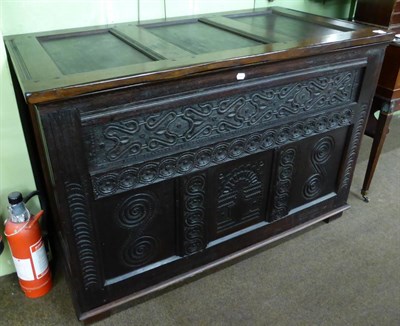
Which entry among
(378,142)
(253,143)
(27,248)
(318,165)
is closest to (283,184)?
(318,165)

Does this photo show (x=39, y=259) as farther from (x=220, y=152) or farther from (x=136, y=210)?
(x=220, y=152)

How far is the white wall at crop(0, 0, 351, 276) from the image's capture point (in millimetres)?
1348

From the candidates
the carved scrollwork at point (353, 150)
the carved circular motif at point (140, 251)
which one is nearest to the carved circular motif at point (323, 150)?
the carved scrollwork at point (353, 150)

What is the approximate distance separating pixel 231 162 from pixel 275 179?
9.7 inches

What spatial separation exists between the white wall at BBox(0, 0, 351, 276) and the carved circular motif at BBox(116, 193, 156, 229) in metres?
0.45

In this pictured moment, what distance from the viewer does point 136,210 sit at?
1.28 m

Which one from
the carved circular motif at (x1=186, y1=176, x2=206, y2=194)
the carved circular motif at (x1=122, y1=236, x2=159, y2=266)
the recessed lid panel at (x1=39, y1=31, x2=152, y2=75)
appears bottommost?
the carved circular motif at (x1=122, y1=236, x2=159, y2=266)

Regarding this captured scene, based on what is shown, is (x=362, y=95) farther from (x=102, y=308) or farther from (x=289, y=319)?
(x=102, y=308)

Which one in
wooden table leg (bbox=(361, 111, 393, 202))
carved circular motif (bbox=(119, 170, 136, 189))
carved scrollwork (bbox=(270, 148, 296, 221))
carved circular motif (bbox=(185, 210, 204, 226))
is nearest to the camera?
carved circular motif (bbox=(119, 170, 136, 189))

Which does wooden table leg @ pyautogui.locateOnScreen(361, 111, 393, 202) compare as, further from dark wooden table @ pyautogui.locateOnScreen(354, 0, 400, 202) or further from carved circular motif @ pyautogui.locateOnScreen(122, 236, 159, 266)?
carved circular motif @ pyautogui.locateOnScreen(122, 236, 159, 266)

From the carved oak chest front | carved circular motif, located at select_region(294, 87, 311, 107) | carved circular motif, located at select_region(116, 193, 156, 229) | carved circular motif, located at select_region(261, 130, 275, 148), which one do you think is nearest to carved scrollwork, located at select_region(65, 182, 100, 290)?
the carved oak chest front

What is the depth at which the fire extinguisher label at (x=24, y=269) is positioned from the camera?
1.43 metres

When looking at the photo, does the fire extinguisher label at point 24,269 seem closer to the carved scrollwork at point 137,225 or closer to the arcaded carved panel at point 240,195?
the carved scrollwork at point 137,225

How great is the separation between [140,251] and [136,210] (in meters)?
0.18
